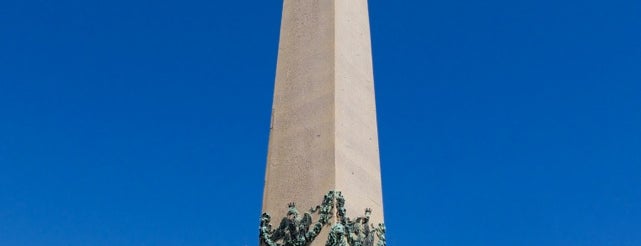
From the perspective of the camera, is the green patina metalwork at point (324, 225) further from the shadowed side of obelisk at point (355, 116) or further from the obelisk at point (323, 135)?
the shadowed side of obelisk at point (355, 116)

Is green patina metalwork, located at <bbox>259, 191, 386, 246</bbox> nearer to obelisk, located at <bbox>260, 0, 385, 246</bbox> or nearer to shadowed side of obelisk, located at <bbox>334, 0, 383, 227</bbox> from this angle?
obelisk, located at <bbox>260, 0, 385, 246</bbox>

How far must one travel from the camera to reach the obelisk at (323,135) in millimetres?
8383

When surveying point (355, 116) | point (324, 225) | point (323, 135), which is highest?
point (355, 116)

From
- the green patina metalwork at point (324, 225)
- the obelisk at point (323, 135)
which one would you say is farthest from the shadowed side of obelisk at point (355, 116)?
the green patina metalwork at point (324, 225)

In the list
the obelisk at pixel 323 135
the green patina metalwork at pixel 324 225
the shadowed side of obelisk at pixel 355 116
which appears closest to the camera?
the green patina metalwork at pixel 324 225

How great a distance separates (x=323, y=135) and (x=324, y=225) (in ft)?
3.14

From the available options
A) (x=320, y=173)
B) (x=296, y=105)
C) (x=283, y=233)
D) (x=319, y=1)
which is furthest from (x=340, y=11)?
(x=283, y=233)

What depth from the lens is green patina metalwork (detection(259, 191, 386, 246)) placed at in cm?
816

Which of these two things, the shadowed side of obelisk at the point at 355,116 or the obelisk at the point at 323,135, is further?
the shadowed side of obelisk at the point at 355,116

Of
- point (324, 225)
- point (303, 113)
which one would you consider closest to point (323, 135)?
point (303, 113)

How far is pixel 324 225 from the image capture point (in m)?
8.24

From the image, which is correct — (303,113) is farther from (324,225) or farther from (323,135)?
(324,225)

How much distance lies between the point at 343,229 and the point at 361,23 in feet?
8.89

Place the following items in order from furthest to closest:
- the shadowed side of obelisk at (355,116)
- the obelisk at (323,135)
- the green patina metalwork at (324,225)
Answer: the shadowed side of obelisk at (355,116), the obelisk at (323,135), the green patina metalwork at (324,225)
